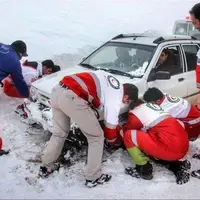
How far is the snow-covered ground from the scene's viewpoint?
352cm

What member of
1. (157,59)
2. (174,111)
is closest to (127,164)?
(174,111)

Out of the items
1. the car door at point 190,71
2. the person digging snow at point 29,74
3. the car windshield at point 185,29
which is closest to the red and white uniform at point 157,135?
the car door at point 190,71

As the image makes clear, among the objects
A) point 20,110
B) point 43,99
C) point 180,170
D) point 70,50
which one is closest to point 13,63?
point 43,99

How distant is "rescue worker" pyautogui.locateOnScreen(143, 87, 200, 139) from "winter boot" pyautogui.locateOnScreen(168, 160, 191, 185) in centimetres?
70

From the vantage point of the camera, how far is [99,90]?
136 inches

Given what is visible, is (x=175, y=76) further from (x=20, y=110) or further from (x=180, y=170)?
(x=20, y=110)

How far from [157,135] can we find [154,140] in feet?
0.25

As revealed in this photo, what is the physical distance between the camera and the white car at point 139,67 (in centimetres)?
458

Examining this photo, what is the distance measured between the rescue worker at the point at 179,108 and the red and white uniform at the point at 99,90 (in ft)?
2.16

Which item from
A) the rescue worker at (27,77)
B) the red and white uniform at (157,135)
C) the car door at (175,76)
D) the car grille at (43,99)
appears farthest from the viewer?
the rescue worker at (27,77)

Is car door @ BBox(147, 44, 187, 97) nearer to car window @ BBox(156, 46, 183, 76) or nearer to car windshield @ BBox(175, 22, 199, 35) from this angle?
car window @ BBox(156, 46, 183, 76)

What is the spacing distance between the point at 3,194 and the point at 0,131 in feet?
5.59

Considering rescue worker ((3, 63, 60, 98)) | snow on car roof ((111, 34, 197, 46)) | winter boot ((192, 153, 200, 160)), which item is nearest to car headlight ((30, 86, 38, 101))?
rescue worker ((3, 63, 60, 98))

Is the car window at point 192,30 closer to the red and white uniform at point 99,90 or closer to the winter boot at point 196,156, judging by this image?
the winter boot at point 196,156
